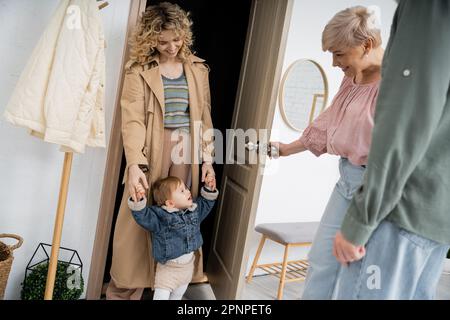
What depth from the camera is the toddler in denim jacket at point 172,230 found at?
177 centimetres

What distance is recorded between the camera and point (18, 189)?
73.1 inches

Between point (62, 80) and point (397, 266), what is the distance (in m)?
1.44

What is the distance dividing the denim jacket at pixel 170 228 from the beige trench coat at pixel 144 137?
180 millimetres

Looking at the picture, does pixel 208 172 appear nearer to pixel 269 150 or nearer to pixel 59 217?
pixel 269 150

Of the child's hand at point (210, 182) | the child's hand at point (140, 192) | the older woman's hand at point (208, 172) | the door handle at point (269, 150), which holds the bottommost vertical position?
the child's hand at point (140, 192)

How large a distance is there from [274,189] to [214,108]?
0.88 metres

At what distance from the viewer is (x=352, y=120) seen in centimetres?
121

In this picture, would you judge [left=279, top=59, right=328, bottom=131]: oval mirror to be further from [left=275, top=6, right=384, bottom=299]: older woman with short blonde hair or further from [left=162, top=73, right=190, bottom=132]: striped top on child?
[left=275, top=6, right=384, bottom=299]: older woman with short blonde hair

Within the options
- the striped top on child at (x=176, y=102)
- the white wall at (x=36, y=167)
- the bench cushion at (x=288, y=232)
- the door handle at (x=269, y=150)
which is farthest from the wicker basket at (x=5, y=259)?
the bench cushion at (x=288, y=232)

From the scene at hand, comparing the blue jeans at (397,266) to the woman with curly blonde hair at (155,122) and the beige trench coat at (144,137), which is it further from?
the beige trench coat at (144,137)

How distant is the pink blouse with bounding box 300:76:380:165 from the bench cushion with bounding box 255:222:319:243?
4.13 feet

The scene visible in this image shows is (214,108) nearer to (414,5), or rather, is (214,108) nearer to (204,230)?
(204,230)

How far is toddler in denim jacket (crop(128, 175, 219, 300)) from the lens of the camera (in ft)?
5.82
